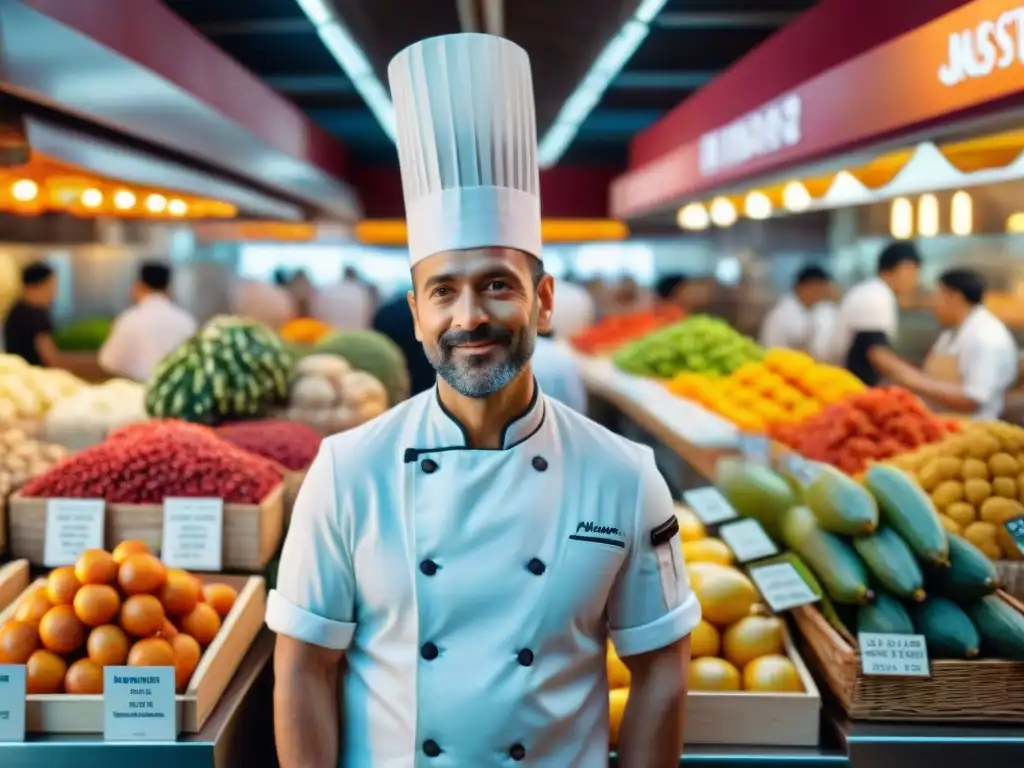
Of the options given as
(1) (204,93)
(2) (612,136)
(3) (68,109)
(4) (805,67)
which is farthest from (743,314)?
(3) (68,109)

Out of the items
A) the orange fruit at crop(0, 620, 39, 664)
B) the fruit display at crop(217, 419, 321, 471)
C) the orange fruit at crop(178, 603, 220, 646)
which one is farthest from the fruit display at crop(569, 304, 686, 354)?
the orange fruit at crop(0, 620, 39, 664)

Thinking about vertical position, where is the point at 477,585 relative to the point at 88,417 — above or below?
below

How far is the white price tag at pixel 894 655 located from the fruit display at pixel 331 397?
1598 mm

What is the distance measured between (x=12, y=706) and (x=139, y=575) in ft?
0.99

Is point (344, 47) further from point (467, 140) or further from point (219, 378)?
point (467, 140)

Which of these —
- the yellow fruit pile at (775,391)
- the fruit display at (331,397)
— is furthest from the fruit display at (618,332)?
the fruit display at (331,397)

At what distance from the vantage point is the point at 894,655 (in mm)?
2031

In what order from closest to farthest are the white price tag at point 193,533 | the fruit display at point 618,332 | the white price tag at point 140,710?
the white price tag at point 140,710, the white price tag at point 193,533, the fruit display at point 618,332

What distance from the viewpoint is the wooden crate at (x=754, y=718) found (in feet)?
6.73

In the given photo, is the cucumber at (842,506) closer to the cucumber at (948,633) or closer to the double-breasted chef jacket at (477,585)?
the cucumber at (948,633)

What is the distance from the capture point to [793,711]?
2051mm

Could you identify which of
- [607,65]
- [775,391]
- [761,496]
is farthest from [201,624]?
[607,65]

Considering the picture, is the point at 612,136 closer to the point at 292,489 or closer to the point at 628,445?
the point at 292,489

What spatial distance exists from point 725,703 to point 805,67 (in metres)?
3.85
